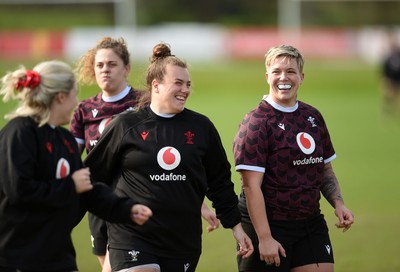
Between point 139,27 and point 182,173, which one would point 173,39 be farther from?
point 182,173

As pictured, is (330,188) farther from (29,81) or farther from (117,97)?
(29,81)

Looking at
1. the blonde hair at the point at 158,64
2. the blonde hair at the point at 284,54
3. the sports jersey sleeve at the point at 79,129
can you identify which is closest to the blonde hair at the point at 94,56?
the sports jersey sleeve at the point at 79,129

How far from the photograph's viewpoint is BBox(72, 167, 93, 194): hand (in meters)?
4.70

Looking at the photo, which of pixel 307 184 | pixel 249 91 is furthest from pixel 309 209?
pixel 249 91

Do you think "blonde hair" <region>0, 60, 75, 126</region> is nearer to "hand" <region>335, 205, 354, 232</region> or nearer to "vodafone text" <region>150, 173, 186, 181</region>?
"vodafone text" <region>150, 173, 186, 181</region>

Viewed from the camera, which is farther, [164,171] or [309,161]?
[309,161]

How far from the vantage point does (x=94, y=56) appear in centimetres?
695

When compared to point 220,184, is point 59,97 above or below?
above

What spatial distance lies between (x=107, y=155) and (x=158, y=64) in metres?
0.70

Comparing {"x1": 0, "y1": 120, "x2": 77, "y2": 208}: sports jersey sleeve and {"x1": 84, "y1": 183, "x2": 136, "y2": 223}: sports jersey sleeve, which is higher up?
{"x1": 0, "y1": 120, "x2": 77, "y2": 208}: sports jersey sleeve

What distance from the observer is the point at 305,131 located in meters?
5.83

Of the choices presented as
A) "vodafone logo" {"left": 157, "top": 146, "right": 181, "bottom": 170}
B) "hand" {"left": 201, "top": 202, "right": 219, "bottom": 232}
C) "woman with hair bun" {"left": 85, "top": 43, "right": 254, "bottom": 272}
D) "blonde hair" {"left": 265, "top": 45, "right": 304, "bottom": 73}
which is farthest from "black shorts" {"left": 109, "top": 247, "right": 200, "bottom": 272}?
"blonde hair" {"left": 265, "top": 45, "right": 304, "bottom": 73}

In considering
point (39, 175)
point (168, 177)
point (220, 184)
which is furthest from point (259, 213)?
point (39, 175)

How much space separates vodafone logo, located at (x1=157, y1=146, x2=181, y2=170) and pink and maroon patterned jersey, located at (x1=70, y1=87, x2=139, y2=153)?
134 centimetres
